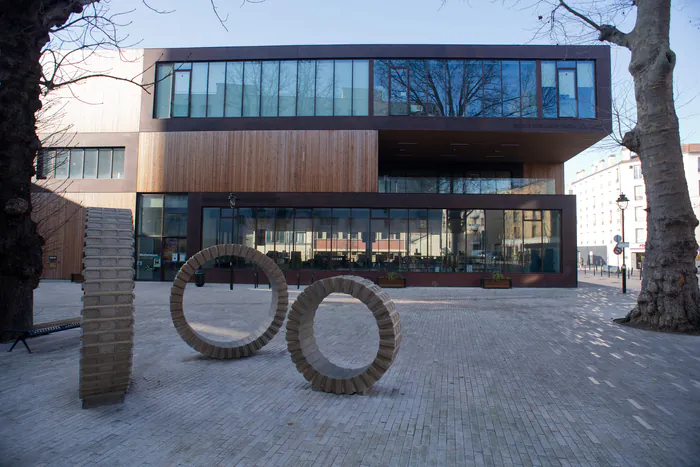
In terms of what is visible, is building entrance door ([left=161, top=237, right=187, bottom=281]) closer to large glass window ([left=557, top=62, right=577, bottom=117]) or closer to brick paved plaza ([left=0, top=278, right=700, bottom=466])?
brick paved plaza ([left=0, top=278, right=700, bottom=466])

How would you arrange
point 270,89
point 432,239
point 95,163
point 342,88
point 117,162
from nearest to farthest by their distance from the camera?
1. point 432,239
2. point 342,88
3. point 270,89
4. point 117,162
5. point 95,163

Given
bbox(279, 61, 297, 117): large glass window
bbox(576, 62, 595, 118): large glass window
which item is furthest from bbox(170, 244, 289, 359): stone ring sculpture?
bbox(576, 62, 595, 118): large glass window

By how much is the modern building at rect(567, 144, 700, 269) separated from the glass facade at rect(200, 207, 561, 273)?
3145cm

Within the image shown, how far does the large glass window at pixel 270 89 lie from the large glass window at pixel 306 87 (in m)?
1.35

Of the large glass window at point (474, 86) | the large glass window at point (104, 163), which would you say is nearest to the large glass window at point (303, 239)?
the large glass window at point (474, 86)

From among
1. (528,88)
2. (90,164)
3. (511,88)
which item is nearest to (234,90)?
(90,164)

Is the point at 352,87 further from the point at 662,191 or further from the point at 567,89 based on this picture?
the point at 662,191

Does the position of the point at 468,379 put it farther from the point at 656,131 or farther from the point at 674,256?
the point at 656,131

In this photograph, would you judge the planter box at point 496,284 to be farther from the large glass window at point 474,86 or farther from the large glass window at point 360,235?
the large glass window at point 474,86

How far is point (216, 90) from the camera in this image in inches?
988

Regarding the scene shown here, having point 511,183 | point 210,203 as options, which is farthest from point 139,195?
point 511,183

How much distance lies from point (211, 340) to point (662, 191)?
37.8 feet

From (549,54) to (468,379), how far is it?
77.8 ft

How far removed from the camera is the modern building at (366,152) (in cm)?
2367
